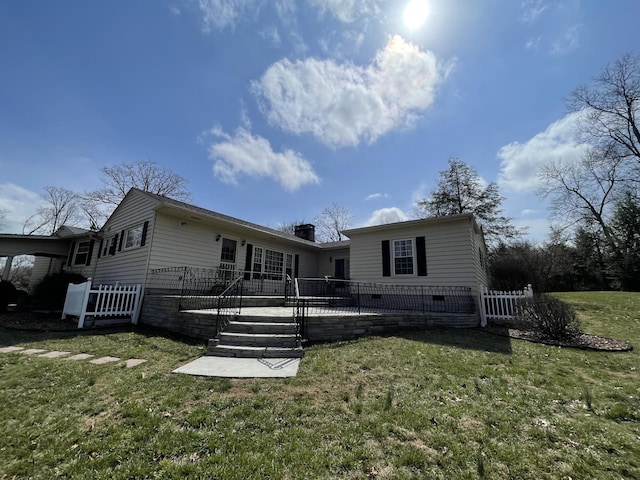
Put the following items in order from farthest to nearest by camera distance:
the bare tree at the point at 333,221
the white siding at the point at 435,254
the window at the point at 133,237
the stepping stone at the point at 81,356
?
the bare tree at the point at 333,221 < the window at the point at 133,237 < the white siding at the point at 435,254 < the stepping stone at the point at 81,356

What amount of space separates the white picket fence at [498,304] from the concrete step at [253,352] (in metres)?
6.66

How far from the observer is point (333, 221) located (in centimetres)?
3216

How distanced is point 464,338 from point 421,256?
14.5 ft

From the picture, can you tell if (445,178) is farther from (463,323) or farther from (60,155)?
(60,155)

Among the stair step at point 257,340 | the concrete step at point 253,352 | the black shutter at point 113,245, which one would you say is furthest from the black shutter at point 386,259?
the black shutter at point 113,245

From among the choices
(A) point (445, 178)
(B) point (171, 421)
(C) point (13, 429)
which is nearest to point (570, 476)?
(B) point (171, 421)

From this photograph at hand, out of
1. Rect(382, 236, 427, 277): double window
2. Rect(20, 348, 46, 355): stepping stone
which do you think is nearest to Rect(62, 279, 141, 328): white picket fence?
Rect(20, 348, 46, 355): stepping stone

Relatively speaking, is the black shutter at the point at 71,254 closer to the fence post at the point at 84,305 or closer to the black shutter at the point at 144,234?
the black shutter at the point at 144,234

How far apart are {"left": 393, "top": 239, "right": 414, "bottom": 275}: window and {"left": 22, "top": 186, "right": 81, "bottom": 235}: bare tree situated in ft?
110

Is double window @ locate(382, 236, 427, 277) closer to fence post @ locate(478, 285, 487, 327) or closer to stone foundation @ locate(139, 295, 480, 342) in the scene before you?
fence post @ locate(478, 285, 487, 327)

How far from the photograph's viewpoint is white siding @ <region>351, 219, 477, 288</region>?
33.5 feet

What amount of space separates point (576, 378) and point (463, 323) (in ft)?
13.4

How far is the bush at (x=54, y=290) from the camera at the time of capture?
40.6ft

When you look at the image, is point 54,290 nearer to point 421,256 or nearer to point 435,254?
point 421,256
